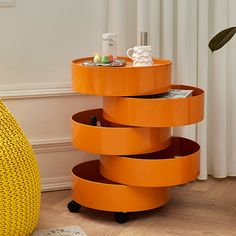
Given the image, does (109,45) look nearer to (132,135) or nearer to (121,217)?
(132,135)

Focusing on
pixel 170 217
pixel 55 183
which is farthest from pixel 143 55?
pixel 55 183

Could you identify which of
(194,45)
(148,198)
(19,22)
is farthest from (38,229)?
(194,45)

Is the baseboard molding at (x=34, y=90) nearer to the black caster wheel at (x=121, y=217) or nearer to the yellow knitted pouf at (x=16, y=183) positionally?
the yellow knitted pouf at (x=16, y=183)

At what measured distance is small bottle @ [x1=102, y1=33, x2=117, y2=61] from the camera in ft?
8.52

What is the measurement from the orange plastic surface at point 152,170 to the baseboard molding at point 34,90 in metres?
0.49

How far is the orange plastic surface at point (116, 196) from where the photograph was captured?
2.45m

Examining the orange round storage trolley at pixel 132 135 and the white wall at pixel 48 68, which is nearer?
the orange round storage trolley at pixel 132 135

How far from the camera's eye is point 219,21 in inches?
115

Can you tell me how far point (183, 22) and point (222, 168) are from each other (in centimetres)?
78

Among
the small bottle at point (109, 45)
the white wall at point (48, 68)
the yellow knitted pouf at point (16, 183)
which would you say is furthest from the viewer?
the white wall at point (48, 68)

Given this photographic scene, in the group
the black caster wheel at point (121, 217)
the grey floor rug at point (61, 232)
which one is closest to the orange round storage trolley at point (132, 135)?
the black caster wheel at point (121, 217)

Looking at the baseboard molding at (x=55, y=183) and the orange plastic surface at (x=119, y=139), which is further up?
the orange plastic surface at (x=119, y=139)

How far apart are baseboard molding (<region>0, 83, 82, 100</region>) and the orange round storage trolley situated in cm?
34

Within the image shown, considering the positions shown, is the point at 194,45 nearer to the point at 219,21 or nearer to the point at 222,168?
the point at 219,21
